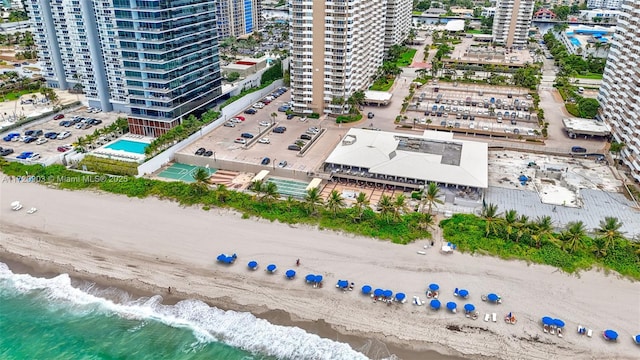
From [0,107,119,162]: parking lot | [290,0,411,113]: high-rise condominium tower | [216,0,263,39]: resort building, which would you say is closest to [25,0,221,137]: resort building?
[0,107,119,162]: parking lot

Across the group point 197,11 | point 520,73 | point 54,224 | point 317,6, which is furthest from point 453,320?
point 520,73

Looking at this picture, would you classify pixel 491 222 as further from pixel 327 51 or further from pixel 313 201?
pixel 327 51

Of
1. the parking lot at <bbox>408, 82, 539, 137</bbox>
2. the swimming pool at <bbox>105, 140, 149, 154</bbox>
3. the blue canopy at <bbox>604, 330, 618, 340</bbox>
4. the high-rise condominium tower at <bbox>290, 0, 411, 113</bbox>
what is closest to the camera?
the blue canopy at <bbox>604, 330, 618, 340</bbox>

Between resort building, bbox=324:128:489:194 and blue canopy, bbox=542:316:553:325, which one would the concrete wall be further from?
blue canopy, bbox=542:316:553:325

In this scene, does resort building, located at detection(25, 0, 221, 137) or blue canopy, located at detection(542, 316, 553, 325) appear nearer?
blue canopy, located at detection(542, 316, 553, 325)

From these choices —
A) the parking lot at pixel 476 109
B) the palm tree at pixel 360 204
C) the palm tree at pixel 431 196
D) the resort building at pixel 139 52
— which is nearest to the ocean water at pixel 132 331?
the palm tree at pixel 360 204

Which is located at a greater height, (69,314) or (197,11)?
(197,11)

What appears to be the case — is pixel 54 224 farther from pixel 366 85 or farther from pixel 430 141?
pixel 366 85

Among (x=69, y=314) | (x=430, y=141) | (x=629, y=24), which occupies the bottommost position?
(x=69, y=314)

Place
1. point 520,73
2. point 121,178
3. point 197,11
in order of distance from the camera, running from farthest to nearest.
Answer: point 520,73 < point 197,11 < point 121,178
